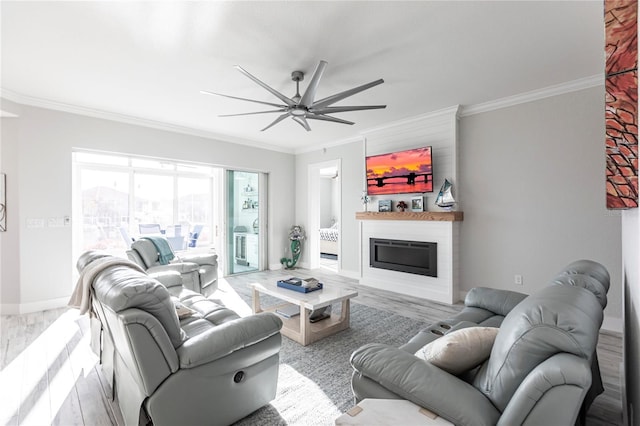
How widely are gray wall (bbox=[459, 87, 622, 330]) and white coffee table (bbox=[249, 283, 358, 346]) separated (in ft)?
7.09

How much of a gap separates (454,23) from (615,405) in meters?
2.94

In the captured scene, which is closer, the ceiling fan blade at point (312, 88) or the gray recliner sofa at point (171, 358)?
the gray recliner sofa at point (171, 358)

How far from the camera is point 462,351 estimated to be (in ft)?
4.33

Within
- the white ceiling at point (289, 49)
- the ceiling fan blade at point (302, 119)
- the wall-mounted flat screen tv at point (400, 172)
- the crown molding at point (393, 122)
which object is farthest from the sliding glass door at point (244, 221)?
the ceiling fan blade at point (302, 119)

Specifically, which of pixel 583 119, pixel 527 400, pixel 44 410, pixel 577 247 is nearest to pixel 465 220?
pixel 577 247

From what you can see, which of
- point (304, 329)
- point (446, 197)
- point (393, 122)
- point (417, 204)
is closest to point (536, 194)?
point (446, 197)

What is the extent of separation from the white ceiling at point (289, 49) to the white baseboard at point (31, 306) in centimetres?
258

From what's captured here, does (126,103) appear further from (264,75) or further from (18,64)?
(264,75)

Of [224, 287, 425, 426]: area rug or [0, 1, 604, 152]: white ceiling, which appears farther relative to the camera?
[0, 1, 604, 152]: white ceiling

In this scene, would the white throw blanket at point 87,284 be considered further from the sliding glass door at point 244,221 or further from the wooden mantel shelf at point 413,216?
the sliding glass door at point 244,221

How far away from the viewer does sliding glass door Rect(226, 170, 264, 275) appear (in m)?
6.10

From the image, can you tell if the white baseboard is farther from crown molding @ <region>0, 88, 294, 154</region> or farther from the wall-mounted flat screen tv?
the wall-mounted flat screen tv

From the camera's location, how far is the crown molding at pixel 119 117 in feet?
12.3

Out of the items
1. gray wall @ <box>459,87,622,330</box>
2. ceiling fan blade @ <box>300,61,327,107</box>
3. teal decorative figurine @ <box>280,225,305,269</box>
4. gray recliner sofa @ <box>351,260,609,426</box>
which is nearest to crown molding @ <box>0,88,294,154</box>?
teal decorative figurine @ <box>280,225,305,269</box>
